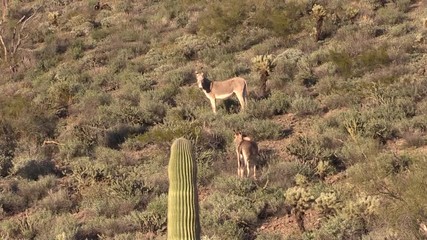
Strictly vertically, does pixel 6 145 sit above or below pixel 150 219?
below

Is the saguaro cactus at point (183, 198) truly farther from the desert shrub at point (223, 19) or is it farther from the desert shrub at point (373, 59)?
the desert shrub at point (223, 19)

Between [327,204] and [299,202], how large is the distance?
469mm

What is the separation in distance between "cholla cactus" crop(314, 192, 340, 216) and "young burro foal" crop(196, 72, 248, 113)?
7291 mm

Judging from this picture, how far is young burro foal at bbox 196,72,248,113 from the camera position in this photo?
16172 millimetres

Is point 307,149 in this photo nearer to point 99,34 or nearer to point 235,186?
point 235,186

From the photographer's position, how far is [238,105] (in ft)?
55.3

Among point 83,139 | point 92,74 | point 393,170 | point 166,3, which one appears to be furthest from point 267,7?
point 393,170

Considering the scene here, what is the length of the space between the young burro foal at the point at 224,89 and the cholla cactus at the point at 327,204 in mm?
7291

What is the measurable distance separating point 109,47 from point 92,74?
12.8 ft

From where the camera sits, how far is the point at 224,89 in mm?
16375

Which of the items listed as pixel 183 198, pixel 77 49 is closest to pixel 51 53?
pixel 77 49

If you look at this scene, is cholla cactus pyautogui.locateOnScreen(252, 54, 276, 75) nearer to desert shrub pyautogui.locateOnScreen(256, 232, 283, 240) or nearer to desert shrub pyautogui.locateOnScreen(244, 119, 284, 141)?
desert shrub pyautogui.locateOnScreen(244, 119, 284, 141)

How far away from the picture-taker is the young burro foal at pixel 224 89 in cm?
1617

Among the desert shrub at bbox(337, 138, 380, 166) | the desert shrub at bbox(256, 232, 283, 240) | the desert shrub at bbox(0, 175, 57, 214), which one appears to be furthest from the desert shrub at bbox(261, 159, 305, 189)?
the desert shrub at bbox(0, 175, 57, 214)
